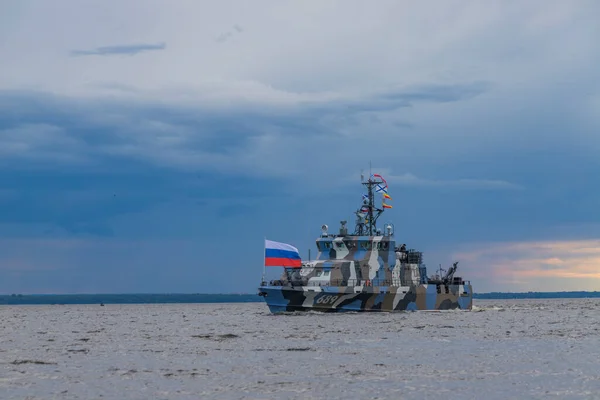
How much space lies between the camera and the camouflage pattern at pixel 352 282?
73188 millimetres

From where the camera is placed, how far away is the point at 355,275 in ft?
248

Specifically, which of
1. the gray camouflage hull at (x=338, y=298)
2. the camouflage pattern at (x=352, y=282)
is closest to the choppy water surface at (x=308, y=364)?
the gray camouflage hull at (x=338, y=298)

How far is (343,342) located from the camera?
49812 millimetres

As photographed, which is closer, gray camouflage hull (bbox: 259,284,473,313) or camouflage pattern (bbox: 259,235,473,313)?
gray camouflage hull (bbox: 259,284,473,313)

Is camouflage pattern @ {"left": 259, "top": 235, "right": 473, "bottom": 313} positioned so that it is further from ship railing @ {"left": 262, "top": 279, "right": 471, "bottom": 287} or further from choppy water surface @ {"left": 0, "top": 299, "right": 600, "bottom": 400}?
choppy water surface @ {"left": 0, "top": 299, "right": 600, "bottom": 400}

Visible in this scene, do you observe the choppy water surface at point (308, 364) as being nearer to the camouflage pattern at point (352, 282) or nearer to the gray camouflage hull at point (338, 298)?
the gray camouflage hull at point (338, 298)

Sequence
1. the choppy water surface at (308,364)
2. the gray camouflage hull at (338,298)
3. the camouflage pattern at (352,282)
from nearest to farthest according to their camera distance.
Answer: the choppy water surface at (308,364)
the gray camouflage hull at (338,298)
the camouflage pattern at (352,282)

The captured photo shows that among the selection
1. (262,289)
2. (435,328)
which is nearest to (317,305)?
(262,289)

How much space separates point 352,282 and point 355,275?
A: 0.75 m

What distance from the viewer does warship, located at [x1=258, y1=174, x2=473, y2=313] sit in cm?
7319

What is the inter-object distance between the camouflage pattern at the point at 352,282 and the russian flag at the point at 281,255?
4.26 ft

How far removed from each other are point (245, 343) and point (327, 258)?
2753 cm

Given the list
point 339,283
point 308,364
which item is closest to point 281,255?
point 339,283

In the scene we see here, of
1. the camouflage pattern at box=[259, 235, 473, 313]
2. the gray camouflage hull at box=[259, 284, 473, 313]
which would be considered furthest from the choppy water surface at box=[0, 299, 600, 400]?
the camouflage pattern at box=[259, 235, 473, 313]
